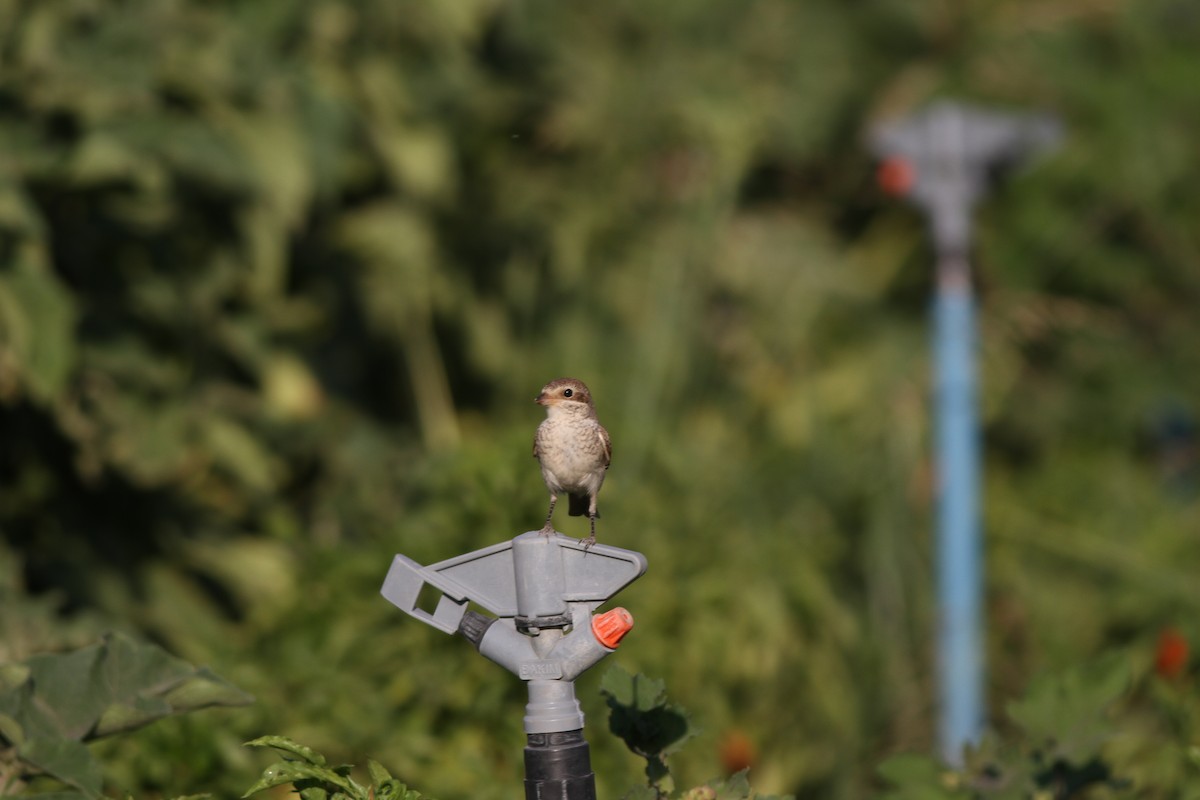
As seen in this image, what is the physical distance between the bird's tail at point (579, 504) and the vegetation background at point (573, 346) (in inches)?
23.8

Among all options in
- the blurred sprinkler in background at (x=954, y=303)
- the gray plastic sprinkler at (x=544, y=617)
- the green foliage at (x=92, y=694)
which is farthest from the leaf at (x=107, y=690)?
the blurred sprinkler in background at (x=954, y=303)

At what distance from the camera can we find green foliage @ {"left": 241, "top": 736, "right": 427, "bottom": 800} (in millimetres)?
1888

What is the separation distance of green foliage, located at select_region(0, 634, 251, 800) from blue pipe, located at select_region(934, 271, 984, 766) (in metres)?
3.11

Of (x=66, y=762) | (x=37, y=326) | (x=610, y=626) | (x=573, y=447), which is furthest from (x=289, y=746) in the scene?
(x=37, y=326)

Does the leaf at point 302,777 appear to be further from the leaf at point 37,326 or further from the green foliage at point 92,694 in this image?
the leaf at point 37,326

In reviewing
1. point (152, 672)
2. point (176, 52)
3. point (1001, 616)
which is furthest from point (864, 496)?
point (152, 672)

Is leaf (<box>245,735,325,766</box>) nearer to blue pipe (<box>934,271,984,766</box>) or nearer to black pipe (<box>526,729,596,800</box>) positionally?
black pipe (<box>526,729,596,800</box>)

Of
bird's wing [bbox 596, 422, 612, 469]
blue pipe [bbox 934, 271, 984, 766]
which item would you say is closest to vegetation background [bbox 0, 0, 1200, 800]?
blue pipe [bbox 934, 271, 984, 766]

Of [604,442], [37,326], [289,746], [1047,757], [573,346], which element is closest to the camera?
[289,746]

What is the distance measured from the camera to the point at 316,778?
1.94 meters

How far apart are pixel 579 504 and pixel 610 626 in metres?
0.37

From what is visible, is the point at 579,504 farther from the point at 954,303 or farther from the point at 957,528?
the point at 954,303

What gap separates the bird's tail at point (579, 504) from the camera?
2223 millimetres

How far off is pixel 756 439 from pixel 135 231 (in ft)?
8.03
